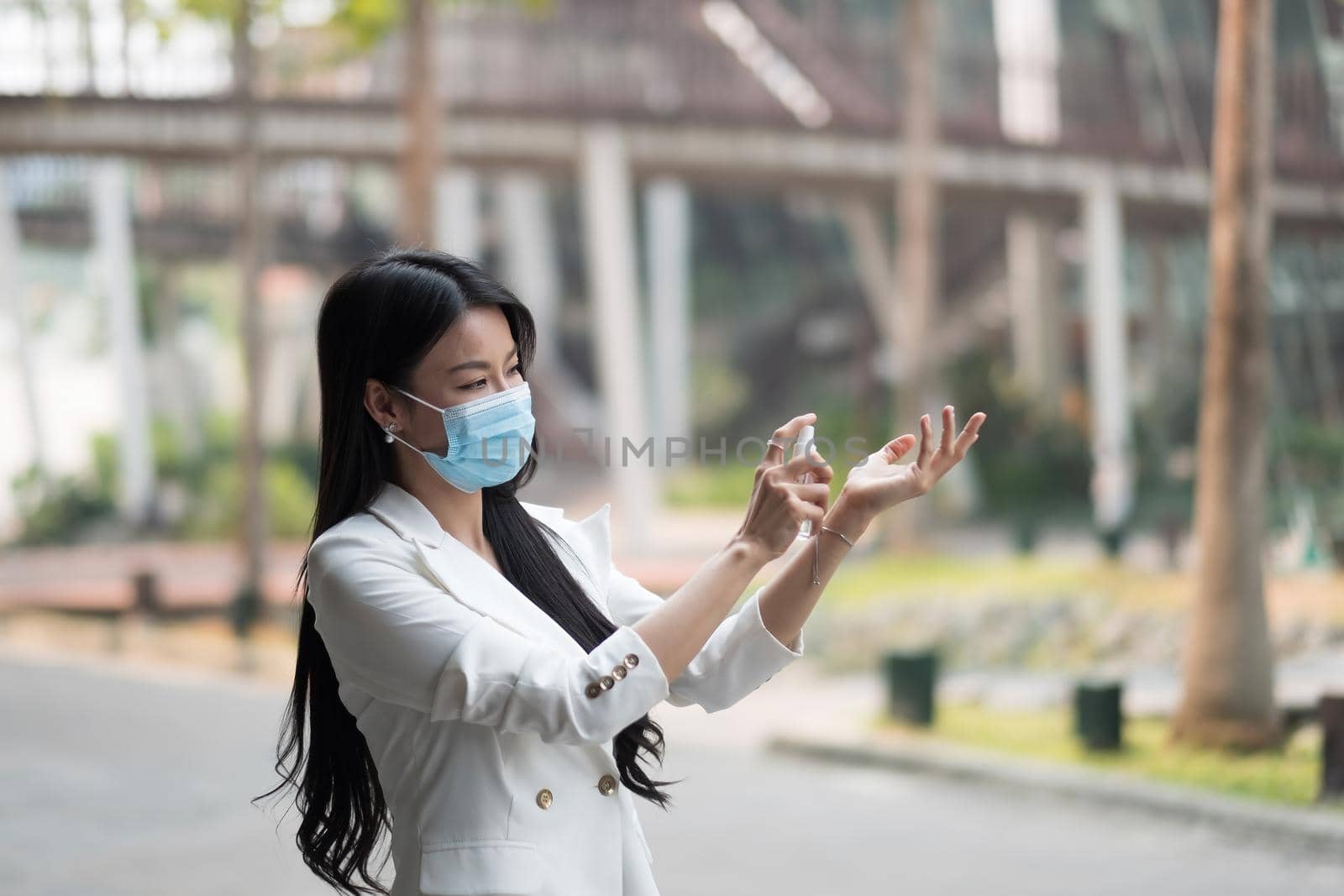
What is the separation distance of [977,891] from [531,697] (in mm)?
5089

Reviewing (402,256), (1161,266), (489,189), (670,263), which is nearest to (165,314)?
(489,189)

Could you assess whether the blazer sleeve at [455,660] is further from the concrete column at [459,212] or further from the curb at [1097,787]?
the concrete column at [459,212]

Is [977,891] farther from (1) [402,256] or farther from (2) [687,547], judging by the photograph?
(2) [687,547]

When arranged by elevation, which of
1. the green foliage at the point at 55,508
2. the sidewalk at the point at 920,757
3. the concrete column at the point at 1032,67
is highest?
the concrete column at the point at 1032,67

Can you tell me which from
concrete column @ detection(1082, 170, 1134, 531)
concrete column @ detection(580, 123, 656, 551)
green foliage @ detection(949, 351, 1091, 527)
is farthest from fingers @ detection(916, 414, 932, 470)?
green foliage @ detection(949, 351, 1091, 527)

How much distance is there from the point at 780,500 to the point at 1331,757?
6.31 meters

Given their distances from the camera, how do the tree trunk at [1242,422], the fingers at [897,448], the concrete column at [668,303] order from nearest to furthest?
the fingers at [897,448] < the tree trunk at [1242,422] < the concrete column at [668,303]

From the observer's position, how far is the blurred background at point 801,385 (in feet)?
27.3

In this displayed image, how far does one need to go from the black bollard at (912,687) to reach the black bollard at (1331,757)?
2858mm

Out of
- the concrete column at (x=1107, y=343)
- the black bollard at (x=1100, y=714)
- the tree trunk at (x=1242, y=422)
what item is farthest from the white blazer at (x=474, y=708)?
the concrete column at (x=1107, y=343)

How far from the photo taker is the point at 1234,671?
848 centimetres

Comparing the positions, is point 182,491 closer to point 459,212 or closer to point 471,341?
point 459,212

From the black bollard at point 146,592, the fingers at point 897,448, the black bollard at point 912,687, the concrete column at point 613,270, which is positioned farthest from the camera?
the concrete column at point 613,270

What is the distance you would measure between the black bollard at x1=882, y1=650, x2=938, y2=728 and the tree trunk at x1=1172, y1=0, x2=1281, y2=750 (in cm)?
193
